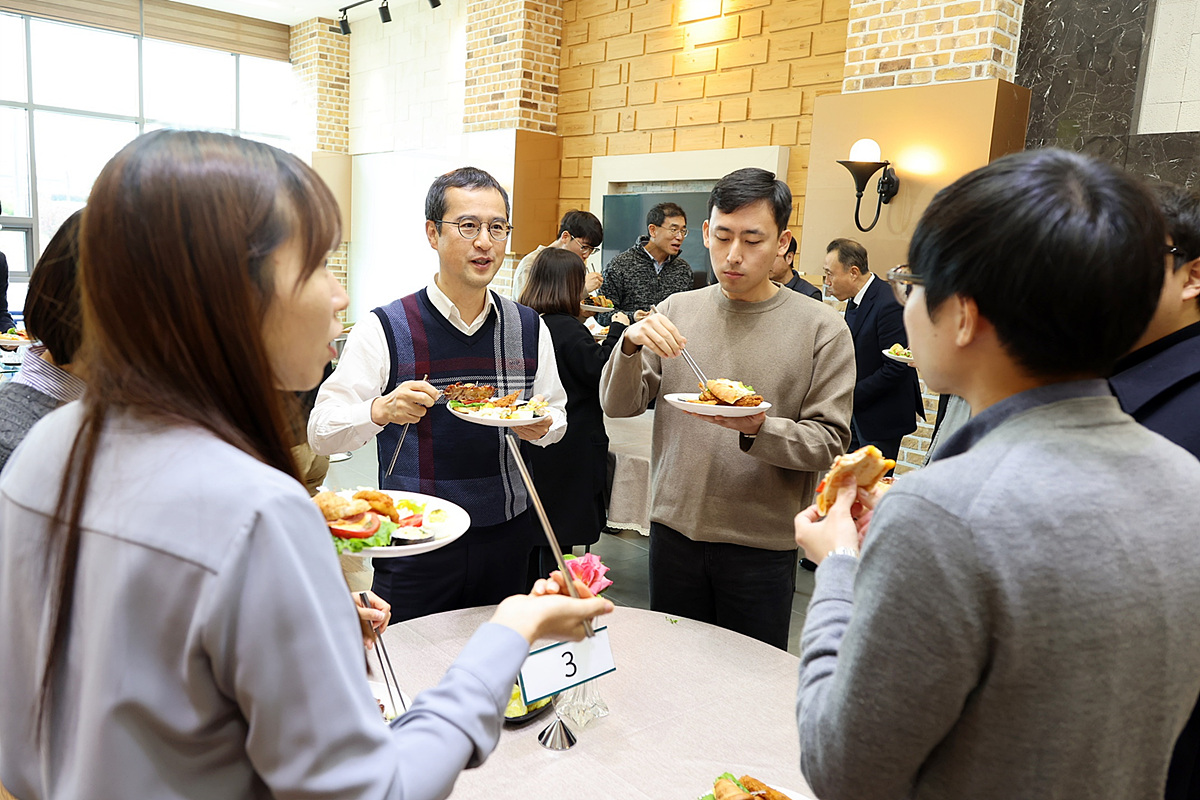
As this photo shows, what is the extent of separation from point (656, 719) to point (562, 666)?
10.7 inches

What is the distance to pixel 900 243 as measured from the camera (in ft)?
15.9

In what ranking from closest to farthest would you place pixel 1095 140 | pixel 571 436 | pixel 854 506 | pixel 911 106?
pixel 854 506 → pixel 571 436 → pixel 1095 140 → pixel 911 106

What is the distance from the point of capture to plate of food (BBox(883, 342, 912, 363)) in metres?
4.02

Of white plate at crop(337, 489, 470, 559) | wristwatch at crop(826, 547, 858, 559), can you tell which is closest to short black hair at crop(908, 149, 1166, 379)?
wristwatch at crop(826, 547, 858, 559)

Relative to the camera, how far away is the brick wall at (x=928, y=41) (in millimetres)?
4418

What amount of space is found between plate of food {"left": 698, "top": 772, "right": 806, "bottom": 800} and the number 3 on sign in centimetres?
30

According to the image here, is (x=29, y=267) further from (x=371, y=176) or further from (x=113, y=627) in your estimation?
(x=113, y=627)

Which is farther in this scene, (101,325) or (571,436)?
(571,436)

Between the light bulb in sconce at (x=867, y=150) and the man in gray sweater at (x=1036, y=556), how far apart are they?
170 inches

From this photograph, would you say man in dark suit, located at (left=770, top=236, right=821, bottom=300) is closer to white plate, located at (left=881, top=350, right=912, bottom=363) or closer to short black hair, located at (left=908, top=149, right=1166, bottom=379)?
white plate, located at (left=881, top=350, right=912, bottom=363)

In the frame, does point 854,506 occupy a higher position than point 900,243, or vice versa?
point 900,243

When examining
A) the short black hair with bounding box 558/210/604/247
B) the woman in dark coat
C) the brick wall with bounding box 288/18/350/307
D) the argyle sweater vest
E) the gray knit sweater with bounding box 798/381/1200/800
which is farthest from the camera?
the brick wall with bounding box 288/18/350/307

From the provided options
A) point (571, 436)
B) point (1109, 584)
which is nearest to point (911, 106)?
point (571, 436)

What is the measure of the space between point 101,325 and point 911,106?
486cm
